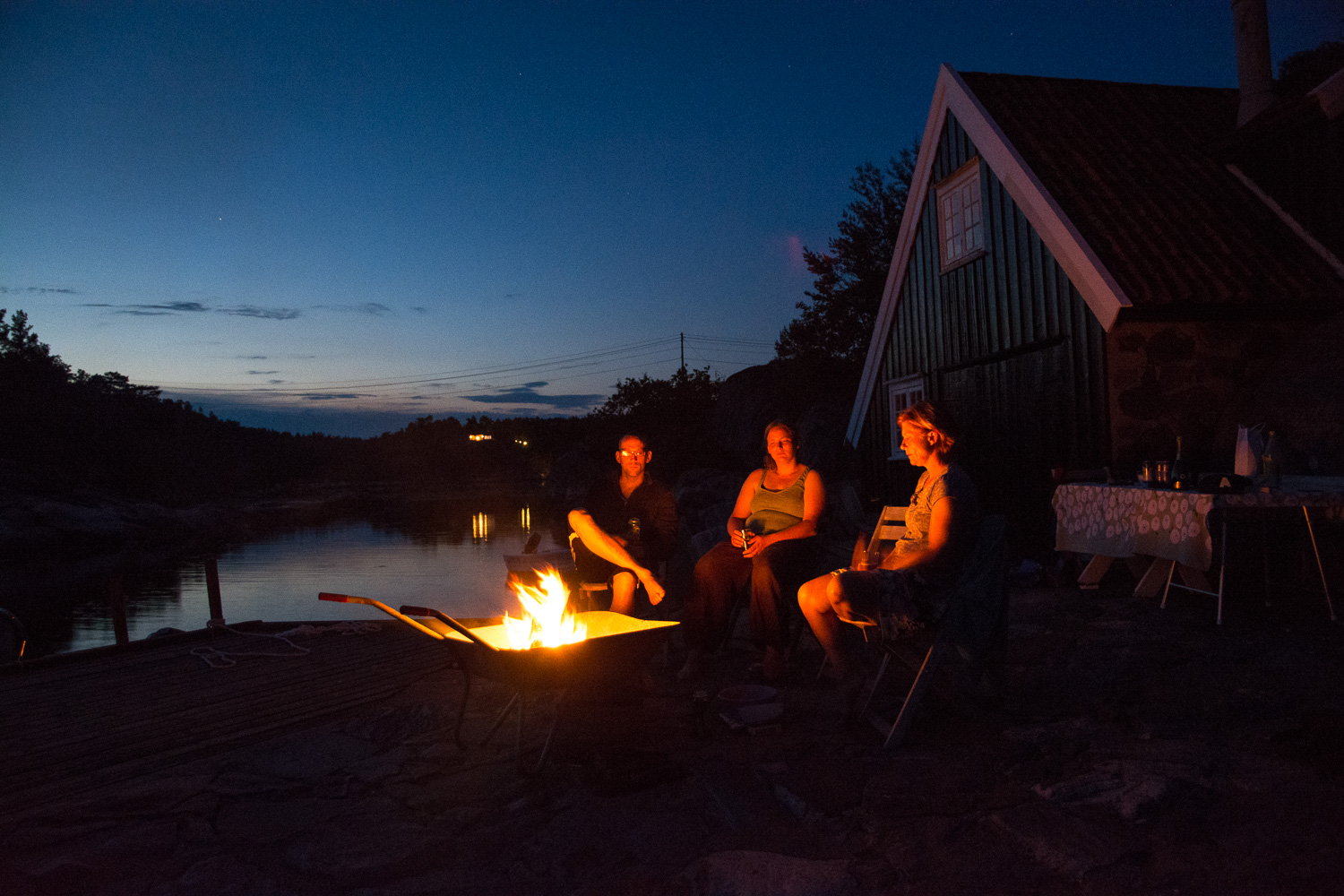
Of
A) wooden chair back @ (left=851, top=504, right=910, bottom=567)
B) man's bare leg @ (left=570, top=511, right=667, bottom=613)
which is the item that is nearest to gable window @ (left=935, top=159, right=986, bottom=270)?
wooden chair back @ (left=851, top=504, right=910, bottom=567)

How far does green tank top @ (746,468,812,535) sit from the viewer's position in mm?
4488

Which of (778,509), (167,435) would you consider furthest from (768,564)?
(167,435)

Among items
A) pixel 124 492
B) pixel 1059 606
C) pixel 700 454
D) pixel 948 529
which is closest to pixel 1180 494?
pixel 1059 606

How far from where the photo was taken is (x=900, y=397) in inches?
455

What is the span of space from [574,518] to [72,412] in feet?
169

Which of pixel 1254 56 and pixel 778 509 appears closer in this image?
pixel 778 509

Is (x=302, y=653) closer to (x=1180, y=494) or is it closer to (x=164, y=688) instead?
(x=164, y=688)

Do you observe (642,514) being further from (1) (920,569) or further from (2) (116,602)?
(2) (116,602)

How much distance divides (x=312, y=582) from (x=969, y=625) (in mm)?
18204

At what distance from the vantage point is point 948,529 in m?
3.29

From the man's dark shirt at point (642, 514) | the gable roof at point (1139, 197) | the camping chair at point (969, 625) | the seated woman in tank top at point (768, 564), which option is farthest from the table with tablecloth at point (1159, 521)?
the man's dark shirt at point (642, 514)

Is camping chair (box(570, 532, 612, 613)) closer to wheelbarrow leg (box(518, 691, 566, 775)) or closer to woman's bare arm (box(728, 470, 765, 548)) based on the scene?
woman's bare arm (box(728, 470, 765, 548))

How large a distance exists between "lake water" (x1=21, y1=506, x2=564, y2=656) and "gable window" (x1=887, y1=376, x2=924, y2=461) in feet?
21.5

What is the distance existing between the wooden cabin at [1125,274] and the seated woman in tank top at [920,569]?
12.6 feet
